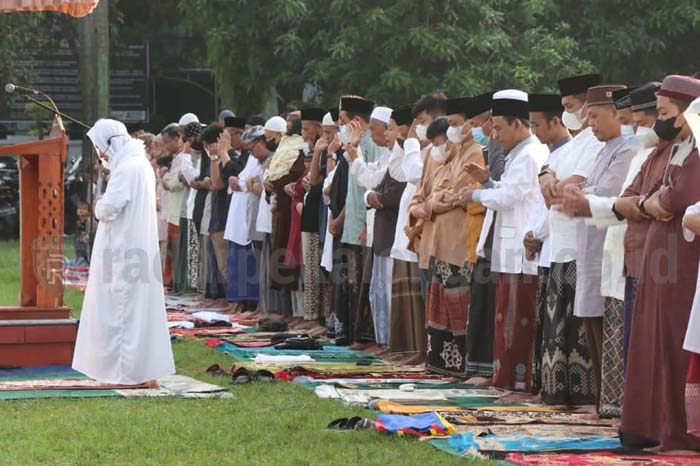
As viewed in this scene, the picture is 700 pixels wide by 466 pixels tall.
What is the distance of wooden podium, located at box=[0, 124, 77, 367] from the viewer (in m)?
11.2

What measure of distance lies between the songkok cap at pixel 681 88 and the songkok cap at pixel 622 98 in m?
0.64

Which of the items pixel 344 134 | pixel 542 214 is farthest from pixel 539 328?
pixel 344 134

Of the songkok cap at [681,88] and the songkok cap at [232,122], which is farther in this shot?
the songkok cap at [232,122]

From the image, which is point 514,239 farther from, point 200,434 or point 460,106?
point 200,434

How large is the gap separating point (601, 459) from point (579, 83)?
8.86 feet

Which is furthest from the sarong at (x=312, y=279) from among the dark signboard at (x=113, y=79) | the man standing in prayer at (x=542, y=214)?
the dark signboard at (x=113, y=79)

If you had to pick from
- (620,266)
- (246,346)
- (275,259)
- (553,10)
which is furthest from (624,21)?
(620,266)

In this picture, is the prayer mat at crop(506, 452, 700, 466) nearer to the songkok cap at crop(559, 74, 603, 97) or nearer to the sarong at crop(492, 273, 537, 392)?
the sarong at crop(492, 273, 537, 392)

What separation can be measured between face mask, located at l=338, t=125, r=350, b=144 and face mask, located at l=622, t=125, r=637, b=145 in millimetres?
4142

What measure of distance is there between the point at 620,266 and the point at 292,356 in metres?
4.40

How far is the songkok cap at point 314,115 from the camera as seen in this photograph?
13.9 meters

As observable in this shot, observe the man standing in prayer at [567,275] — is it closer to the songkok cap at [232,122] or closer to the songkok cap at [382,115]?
the songkok cap at [382,115]

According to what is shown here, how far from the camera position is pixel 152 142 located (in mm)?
20844

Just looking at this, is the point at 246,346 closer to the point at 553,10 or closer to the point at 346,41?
the point at 346,41
